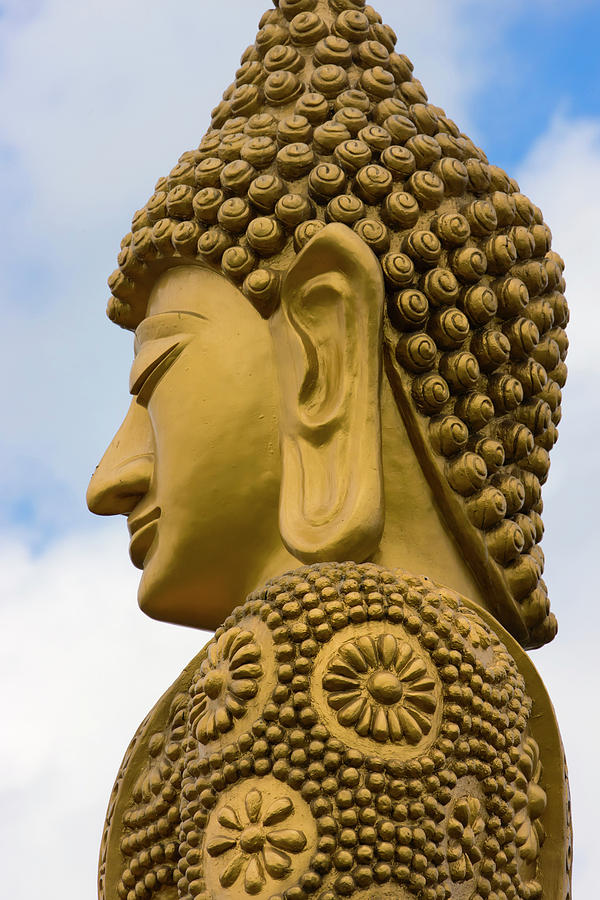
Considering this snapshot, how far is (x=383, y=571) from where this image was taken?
506cm

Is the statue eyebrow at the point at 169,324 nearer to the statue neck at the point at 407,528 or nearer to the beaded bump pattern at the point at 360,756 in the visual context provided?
Result: the statue neck at the point at 407,528

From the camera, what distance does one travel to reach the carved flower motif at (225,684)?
15.9 feet

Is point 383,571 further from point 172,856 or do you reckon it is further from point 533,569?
point 172,856

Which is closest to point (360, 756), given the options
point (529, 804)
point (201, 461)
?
point (529, 804)

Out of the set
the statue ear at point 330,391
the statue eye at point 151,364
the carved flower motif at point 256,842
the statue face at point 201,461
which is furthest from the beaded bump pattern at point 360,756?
the statue eye at point 151,364

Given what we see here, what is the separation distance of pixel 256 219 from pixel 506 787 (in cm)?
205

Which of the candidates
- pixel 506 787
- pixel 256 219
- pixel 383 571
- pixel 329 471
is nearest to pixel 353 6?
pixel 256 219

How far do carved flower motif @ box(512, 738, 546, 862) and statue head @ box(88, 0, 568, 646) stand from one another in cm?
62

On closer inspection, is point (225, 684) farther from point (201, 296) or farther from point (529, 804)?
point (201, 296)

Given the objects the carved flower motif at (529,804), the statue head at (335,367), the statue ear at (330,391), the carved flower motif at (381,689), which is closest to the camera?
→ the carved flower motif at (381,689)

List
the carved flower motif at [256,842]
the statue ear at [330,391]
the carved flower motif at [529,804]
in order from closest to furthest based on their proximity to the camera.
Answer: the carved flower motif at [256,842]
the carved flower motif at [529,804]
the statue ear at [330,391]

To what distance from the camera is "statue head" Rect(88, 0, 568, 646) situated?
5.41 metres

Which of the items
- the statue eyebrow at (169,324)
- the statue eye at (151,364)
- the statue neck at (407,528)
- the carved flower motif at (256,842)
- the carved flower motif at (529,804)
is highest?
the statue eyebrow at (169,324)

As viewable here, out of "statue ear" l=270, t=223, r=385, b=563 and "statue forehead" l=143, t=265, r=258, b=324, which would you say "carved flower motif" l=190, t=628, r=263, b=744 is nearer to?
"statue ear" l=270, t=223, r=385, b=563
